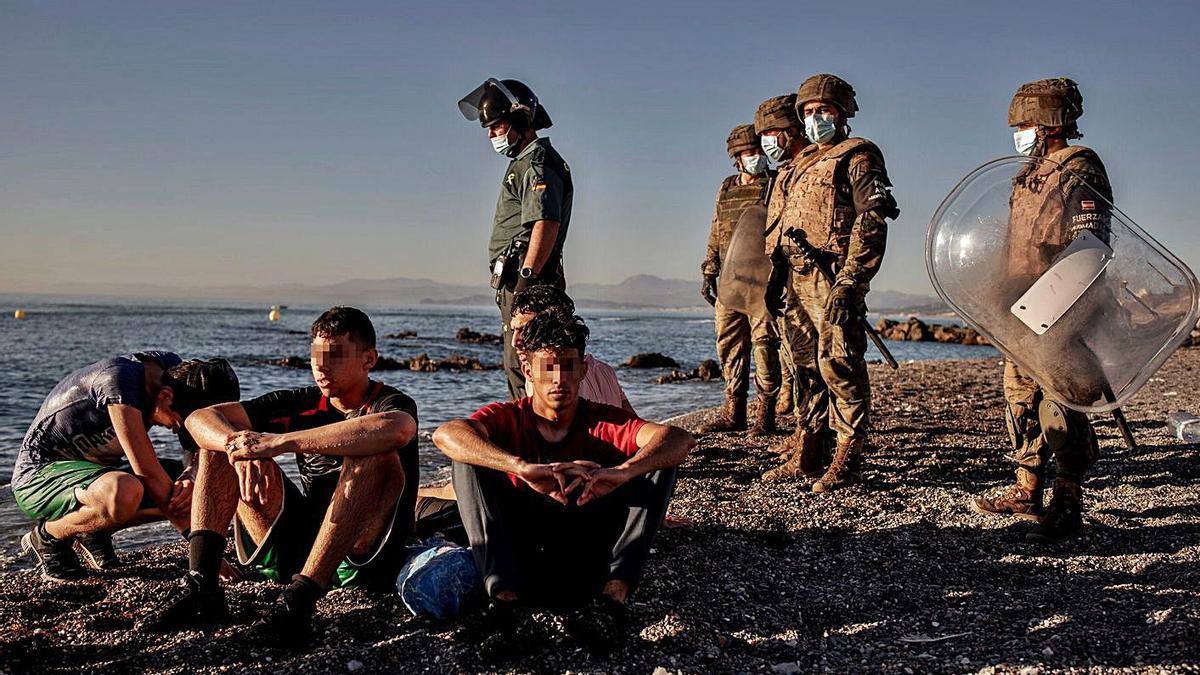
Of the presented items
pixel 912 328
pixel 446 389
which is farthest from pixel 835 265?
pixel 912 328

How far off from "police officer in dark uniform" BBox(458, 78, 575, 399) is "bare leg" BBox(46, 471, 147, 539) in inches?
83.7

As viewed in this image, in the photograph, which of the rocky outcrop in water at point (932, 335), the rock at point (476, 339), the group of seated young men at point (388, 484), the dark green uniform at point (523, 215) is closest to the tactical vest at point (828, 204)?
the dark green uniform at point (523, 215)

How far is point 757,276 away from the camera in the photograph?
23.3ft

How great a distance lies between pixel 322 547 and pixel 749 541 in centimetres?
220

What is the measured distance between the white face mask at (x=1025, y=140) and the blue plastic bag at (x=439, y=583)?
3675 millimetres

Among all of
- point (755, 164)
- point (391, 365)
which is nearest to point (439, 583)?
point (755, 164)

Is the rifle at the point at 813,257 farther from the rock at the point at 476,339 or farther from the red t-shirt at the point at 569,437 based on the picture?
the rock at the point at 476,339

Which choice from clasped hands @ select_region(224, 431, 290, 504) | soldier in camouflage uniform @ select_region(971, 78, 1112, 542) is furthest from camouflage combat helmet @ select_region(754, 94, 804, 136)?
clasped hands @ select_region(224, 431, 290, 504)

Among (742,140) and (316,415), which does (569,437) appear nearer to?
(316,415)

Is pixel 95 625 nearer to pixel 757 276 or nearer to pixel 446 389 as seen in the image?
pixel 757 276

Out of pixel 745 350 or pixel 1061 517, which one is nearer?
pixel 1061 517

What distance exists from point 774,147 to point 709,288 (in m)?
2.25

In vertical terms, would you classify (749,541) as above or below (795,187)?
below

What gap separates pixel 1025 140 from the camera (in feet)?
14.9
